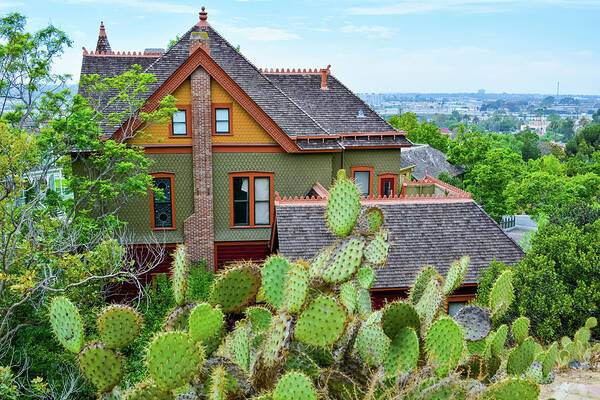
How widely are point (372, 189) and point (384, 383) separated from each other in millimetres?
17950

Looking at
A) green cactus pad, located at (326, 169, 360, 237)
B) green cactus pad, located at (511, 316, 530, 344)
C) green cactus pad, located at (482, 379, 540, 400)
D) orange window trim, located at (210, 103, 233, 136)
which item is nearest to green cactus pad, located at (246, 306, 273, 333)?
green cactus pad, located at (326, 169, 360, 237)

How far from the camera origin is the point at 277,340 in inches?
194

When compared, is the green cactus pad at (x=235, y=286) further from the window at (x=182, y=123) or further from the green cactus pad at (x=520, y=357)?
the window at (x=182, y=123)

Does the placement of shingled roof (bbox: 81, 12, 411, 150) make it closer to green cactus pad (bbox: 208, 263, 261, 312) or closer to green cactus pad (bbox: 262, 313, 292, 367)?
green cactus pad (bbox: 208, 263, 261, 312)

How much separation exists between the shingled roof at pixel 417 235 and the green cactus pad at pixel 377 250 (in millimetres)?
9520

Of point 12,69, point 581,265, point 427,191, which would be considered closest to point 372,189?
point 427,191

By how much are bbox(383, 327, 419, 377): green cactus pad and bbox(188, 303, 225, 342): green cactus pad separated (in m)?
1.71

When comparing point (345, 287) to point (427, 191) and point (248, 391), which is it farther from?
point (427, 191)

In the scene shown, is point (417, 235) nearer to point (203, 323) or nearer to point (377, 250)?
point (377, 250)

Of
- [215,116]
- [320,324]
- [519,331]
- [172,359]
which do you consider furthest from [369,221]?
[215,116]

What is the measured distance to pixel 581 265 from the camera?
14773 millimetres

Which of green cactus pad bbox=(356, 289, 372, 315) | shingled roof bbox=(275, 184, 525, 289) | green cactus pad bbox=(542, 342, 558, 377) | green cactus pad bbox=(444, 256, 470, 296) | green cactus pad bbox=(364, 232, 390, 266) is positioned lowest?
green cactus pad bbox=(542, 342, 558, 377)

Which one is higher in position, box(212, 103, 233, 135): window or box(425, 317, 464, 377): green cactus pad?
box(212, 103, 233, 135): window

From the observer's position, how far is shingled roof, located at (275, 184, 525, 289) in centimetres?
1561
